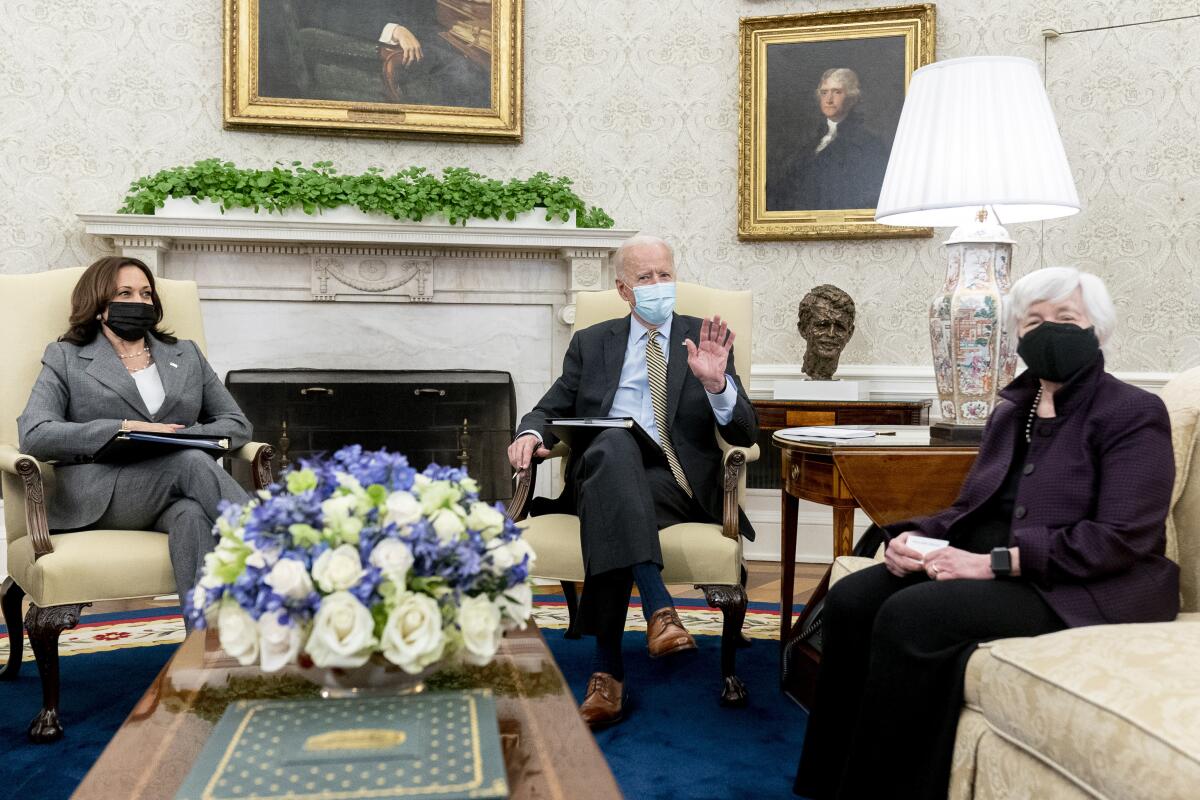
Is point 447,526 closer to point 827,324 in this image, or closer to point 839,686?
point 839,686

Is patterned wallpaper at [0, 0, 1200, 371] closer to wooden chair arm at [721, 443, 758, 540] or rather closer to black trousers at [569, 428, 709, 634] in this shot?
wooden chair arm at [721, 443, 758, 540]

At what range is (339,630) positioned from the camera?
1.28 meters

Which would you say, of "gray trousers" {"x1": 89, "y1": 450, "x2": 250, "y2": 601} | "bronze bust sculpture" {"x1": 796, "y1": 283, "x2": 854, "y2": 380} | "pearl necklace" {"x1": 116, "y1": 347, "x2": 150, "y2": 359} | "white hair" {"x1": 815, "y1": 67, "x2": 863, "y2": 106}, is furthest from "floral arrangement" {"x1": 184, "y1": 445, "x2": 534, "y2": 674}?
"white hair" {"x1": 815, "y1": 67, "x2": 863, "y2": 106}

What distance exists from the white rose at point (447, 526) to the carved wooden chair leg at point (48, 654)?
5.05 feet

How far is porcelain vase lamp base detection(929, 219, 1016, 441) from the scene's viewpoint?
261cm

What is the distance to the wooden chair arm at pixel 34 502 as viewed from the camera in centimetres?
248

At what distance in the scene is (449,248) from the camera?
4461 mm

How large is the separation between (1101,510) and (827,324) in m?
2.74


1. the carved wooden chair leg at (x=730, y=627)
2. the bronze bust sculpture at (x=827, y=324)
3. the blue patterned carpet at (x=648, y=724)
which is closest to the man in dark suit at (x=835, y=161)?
the bronze bust sculpture at (x=827, y=324)

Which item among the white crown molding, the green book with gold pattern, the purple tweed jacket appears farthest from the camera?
the white crown molding

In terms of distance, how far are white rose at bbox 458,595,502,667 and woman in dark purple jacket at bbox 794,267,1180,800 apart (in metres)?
0.82

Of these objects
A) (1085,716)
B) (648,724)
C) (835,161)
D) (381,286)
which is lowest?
(648,724)

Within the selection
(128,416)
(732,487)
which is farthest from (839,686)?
(128,416)

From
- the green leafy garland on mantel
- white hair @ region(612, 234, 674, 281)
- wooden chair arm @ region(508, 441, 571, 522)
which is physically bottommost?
wooden chair arm @ region(508, 441, 571, 522)
